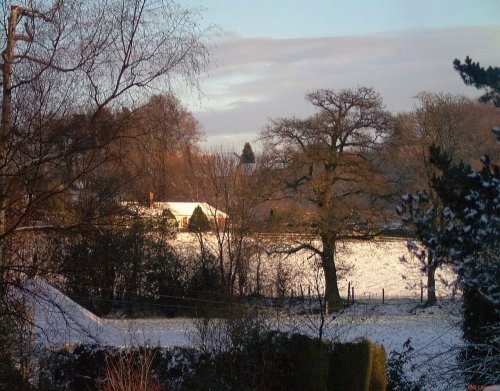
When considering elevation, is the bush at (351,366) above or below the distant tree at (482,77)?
below

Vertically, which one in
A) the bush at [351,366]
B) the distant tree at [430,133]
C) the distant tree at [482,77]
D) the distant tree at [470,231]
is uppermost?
the distant tree at [430,133]

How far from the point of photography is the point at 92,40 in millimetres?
9648

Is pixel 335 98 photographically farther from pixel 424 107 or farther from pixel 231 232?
pixel 231 232

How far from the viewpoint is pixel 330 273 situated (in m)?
34.3

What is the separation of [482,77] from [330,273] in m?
24.5

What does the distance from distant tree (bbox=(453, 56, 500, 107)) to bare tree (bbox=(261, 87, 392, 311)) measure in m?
22.4

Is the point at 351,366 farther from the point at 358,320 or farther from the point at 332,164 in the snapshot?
the point at 332,164

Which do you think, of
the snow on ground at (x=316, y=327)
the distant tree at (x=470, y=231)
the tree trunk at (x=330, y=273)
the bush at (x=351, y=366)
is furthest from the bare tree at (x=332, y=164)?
the distant tree at (x=470, y=231)

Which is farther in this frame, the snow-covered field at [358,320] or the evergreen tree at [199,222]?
the evergreen tree at [199,222]

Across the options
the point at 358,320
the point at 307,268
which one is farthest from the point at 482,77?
the point at 307,268

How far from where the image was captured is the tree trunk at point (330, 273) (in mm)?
33625

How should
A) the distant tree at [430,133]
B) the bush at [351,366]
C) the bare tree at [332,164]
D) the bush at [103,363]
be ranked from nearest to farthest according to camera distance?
the bush at [103,363], the bush at [351,366], the distant tree at [430,133], the bare tree at [332,164]

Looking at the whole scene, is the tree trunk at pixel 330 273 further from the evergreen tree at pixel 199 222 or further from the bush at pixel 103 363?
the bush at pixel 103 363

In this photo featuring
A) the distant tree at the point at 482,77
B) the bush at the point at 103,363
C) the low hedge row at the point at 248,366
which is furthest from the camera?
the bush at the point at 103,363
